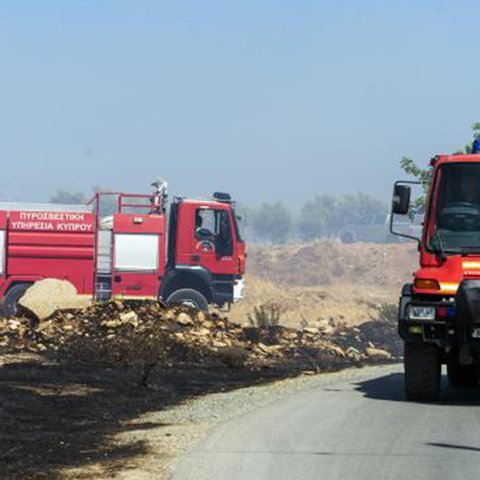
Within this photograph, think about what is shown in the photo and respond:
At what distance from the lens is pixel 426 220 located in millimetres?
15430

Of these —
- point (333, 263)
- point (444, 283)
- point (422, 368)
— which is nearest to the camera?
point (444, 283)

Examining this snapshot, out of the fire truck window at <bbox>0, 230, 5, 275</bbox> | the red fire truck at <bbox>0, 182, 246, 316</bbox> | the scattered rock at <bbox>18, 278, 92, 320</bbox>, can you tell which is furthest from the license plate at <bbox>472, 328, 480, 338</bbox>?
the fire truck window at <bbox>0, 230, 5, 275</bbox>

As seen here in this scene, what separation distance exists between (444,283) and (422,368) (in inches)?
49.9

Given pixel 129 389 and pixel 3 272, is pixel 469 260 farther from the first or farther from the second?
pixel 3 272

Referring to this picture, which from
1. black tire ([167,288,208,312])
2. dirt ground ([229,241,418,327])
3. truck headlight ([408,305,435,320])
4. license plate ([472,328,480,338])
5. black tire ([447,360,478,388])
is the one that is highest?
truck headlight ([408,305,435,320])

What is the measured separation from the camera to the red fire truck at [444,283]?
14.4 m

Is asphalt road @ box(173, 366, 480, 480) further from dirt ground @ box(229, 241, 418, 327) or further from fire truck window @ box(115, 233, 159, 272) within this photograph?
dirt ground @ box(229, 241, 418, 327)

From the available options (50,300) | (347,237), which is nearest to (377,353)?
(50,300)

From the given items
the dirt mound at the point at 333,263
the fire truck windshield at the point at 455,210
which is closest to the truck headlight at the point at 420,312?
the fire truck windshield at the point at 455,210

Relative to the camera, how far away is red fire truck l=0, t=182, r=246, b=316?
35.1 metres

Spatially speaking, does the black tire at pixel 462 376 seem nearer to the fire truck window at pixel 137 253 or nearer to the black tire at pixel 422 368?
the black tire at pixel 422 368

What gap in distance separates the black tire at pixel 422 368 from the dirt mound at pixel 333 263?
8184 cm

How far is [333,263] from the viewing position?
4104 inches

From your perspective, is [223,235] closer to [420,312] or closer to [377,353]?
[377,353]
